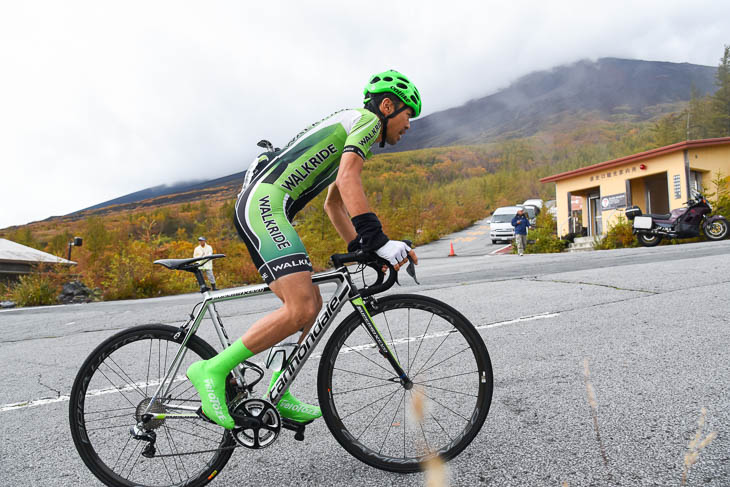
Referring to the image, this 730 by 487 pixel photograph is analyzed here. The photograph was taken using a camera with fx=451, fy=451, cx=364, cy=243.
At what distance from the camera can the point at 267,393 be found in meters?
2.27

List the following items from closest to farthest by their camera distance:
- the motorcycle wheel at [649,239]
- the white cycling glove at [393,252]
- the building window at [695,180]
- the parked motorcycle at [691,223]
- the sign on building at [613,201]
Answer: the white cycling glove at [393,252]
the parked motorcycle at [691,223]
the motorcycle wheel at [649,239]
the building window at [695,180]
the sign on building at [613,201]

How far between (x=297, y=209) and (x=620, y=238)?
2140 centimetres

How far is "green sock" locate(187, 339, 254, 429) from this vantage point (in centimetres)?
221

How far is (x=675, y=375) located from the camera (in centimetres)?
331

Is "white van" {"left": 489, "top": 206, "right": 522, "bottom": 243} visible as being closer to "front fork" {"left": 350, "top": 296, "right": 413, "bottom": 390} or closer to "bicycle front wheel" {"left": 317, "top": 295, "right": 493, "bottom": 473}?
"bicycle front wheel" {"left": 317, "top": 295, "right": 493, "bottom": 473}

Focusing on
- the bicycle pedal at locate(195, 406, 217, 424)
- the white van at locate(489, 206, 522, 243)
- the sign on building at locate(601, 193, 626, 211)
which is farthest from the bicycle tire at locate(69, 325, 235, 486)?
the white van at locate(489, 206, 522, 243)

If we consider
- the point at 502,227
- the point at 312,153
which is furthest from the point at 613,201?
the point at 312,153

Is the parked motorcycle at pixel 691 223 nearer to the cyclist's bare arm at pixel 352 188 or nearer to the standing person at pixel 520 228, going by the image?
the standing person at pixel 520 228

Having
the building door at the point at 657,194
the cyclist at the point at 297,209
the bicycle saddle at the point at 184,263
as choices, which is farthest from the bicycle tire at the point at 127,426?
the building door at the point at 657,194

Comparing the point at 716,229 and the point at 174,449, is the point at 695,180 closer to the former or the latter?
the point at 716,229

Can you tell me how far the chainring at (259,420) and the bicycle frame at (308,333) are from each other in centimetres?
5

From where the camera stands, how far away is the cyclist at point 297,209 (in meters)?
2.24

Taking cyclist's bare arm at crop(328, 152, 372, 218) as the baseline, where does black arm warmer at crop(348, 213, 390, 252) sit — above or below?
below

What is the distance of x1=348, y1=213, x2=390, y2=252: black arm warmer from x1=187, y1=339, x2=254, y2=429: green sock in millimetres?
799
